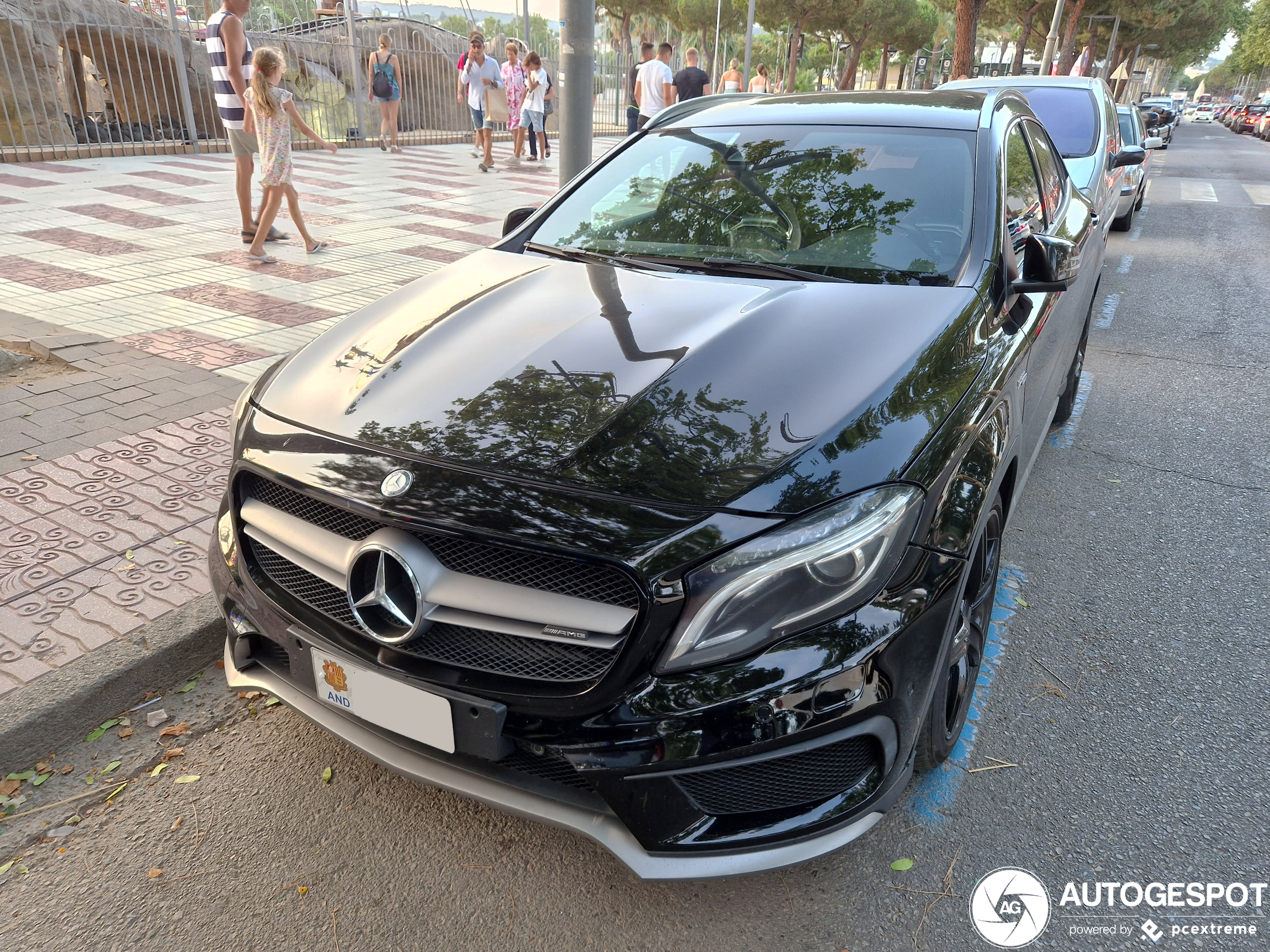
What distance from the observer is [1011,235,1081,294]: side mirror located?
2736mm

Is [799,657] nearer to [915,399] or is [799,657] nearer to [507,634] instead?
[507,634]

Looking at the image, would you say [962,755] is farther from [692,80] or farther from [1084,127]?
[692,80]

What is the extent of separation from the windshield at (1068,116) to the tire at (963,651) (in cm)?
600

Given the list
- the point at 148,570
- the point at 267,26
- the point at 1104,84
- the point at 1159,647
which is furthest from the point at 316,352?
the point at 267,26

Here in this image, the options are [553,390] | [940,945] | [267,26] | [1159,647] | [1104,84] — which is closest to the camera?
[940,945]

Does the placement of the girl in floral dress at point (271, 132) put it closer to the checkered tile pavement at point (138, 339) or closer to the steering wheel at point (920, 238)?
the checkered tile pavement at point (138, 339)

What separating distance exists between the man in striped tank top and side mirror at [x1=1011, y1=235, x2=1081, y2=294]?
669cm

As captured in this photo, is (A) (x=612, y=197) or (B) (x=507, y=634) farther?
(A) (x=612, y=197)

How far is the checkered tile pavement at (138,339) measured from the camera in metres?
3.06

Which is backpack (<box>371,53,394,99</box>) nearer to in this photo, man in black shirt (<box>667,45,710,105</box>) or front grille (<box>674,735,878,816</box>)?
man in black shirt (<box>667,45,710,105</box>)

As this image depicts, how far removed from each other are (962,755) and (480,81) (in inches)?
595

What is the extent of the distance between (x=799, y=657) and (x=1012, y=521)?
8.64 feet

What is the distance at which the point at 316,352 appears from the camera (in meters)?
2.57

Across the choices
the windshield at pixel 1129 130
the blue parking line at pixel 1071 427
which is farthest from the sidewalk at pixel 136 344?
the windshield at pixel 1129 130
